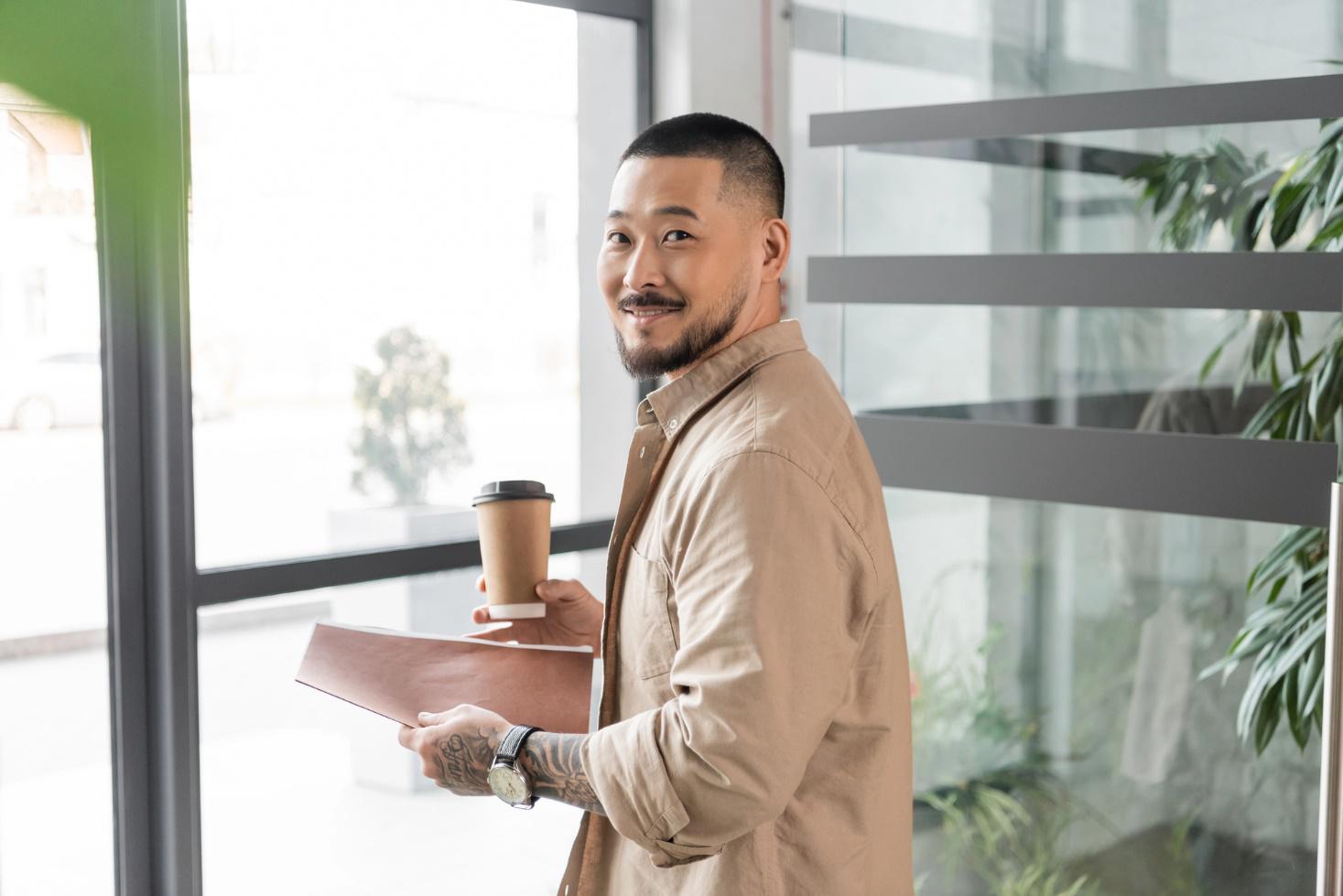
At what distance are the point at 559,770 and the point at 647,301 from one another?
19.7 inches

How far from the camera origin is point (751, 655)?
45.1 inches

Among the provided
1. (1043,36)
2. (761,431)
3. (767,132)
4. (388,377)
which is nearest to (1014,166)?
(1043,36)

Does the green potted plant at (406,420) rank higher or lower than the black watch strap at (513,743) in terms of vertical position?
higher

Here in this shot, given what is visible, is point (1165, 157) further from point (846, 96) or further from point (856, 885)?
point (856, 885)

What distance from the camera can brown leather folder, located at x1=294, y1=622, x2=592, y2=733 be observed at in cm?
136

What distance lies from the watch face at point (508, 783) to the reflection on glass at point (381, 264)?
3.84ft

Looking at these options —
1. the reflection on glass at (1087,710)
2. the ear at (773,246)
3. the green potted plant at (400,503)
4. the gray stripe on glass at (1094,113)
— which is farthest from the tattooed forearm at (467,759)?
the gray stripe on glass at (1094,113)

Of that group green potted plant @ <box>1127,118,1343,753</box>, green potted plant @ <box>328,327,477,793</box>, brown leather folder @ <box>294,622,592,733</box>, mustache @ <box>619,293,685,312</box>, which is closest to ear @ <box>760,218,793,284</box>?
mustache @ <box>619,293,685,312</box>

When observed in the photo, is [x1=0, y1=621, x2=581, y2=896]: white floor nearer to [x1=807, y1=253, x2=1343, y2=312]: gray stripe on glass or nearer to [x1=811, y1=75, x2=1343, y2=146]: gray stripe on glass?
[x1=807, y1=253, x2=1343, y2=312]: gray stripe on glass

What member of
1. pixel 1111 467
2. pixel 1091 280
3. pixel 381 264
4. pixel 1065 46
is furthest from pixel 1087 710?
pixel 381 264

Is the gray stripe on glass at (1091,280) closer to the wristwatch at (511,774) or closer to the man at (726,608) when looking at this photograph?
the man at (726,608)

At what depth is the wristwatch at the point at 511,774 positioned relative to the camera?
132 cm

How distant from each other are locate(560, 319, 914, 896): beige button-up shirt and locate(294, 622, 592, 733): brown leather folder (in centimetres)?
6

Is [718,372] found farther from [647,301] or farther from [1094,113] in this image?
[1094,113]
